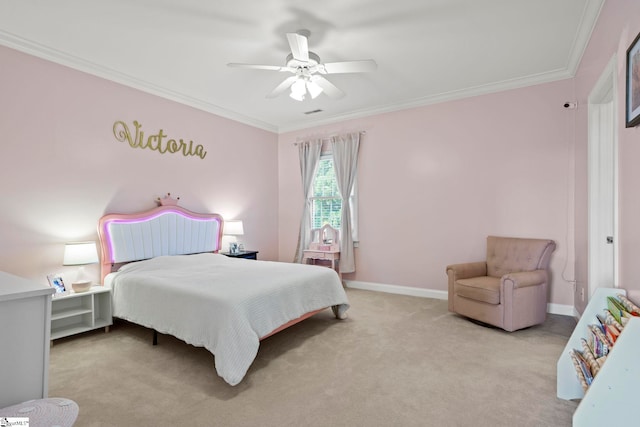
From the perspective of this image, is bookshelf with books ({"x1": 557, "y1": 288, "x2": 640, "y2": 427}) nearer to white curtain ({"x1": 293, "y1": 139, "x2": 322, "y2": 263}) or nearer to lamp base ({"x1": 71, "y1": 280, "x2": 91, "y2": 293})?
lamp base ({"x1": 71, "y1": 280, "x2": 91, "y2": 293})

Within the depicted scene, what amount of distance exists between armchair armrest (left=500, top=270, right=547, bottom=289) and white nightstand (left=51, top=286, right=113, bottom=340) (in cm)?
401

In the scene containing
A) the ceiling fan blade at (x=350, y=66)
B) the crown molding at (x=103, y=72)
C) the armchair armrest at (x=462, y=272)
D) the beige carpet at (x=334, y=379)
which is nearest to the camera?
the beige carpet at (x=334, y=379)

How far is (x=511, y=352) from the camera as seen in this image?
2795mm

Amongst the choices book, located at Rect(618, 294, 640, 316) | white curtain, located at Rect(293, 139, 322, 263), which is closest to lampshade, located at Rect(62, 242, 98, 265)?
white curtain, located at Rect(293, 139, 322, 263)

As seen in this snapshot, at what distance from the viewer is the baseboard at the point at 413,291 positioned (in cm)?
371

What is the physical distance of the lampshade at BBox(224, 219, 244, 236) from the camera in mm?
4840

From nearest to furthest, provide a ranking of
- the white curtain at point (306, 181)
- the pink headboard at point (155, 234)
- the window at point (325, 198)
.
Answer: the pink headboard at point (155, 234) < the window at point (325, 198) < the white curtain at point (306, 181)

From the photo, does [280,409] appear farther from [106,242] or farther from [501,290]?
[106,242]

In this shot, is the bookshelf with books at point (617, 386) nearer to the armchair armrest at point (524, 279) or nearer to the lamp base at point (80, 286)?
the armchair armrest at point (524, 279)

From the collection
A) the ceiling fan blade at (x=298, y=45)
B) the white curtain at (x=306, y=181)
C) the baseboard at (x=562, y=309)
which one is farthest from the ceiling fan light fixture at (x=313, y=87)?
the baseboard at (x=562, y=309)

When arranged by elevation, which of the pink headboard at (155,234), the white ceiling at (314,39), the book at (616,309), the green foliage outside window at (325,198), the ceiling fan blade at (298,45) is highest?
the white ceiling at (314,39)

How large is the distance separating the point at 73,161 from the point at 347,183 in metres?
3.50

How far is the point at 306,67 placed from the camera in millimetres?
2984

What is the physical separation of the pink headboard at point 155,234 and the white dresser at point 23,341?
101 inches
